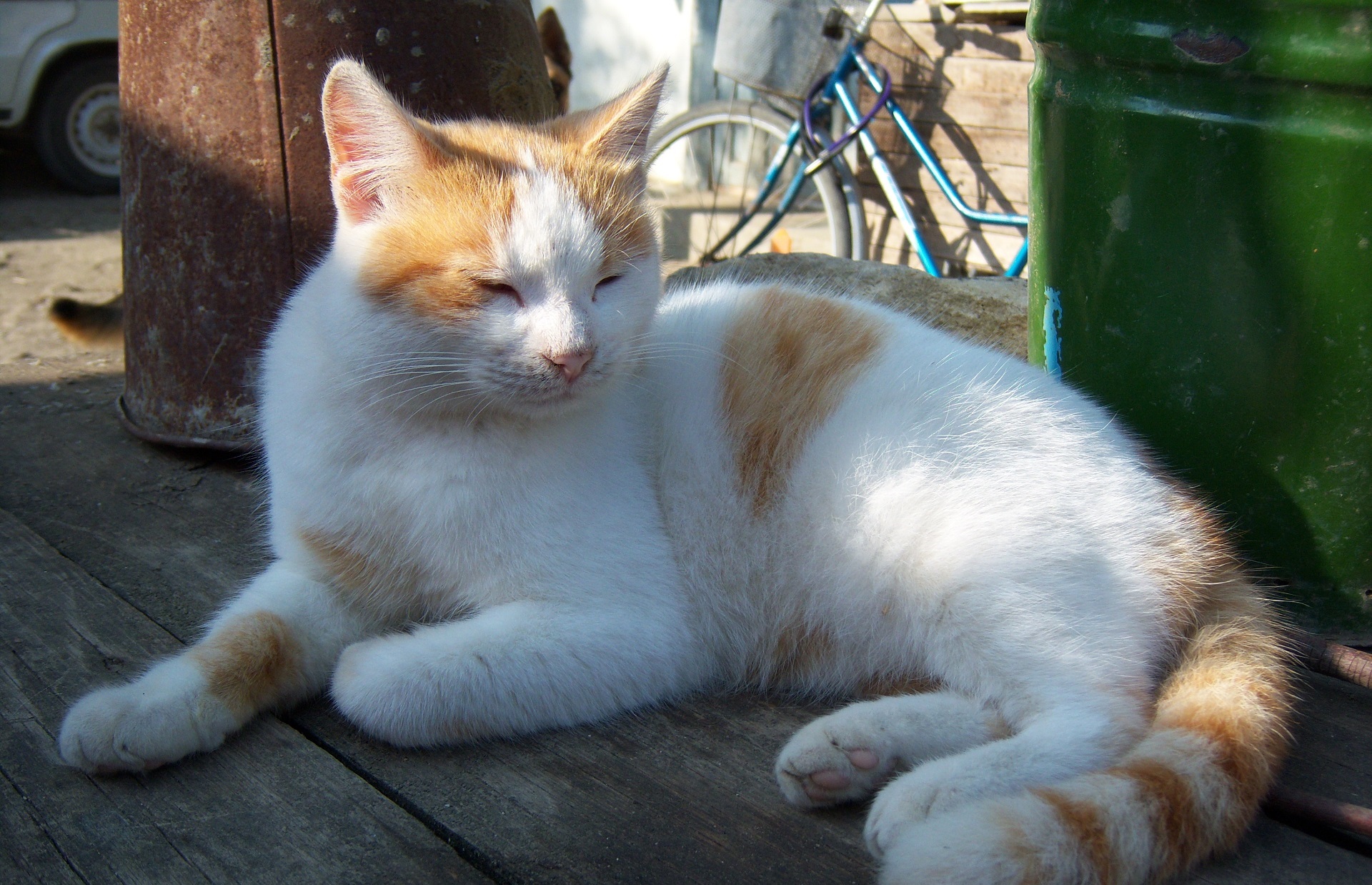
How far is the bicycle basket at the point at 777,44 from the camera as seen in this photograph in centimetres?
450

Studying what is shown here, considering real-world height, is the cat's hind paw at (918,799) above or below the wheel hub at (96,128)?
below

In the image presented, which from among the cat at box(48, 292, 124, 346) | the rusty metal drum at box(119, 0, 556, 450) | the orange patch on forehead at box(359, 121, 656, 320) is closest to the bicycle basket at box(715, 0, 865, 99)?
the rusty metal drum at box(119, 0, 556, 450)

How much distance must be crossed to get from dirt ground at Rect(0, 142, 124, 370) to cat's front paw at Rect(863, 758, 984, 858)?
2.76m

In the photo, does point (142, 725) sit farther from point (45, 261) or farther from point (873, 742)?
point (45, 261)

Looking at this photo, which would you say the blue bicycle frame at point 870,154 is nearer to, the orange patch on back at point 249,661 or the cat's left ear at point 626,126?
the cat's left ear at point 626,126

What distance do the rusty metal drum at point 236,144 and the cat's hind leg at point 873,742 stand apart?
1613 millimetres

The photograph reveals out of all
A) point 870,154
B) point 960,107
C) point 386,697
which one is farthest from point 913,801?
point 960,107

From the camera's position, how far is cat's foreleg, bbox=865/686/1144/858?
1188 mm

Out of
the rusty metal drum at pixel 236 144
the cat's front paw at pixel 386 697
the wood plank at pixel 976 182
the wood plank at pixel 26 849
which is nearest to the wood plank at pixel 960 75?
the wood plank at pixel 976 182

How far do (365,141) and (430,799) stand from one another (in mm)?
916

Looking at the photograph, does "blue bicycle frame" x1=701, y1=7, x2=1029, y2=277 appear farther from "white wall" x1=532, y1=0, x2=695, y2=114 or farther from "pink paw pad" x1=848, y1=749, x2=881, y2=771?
"pink paw pad" x1=848, y1=749, x2=881, y2=771

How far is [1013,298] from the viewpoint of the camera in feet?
9.70

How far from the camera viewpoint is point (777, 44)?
14.9 feet

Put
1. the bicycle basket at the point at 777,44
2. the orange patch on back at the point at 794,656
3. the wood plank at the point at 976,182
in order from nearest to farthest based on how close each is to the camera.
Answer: the orange patch on back at the point at 794,656 → the bicycle basket at the point at 777,44 → the wood plank at the point at 976,182
